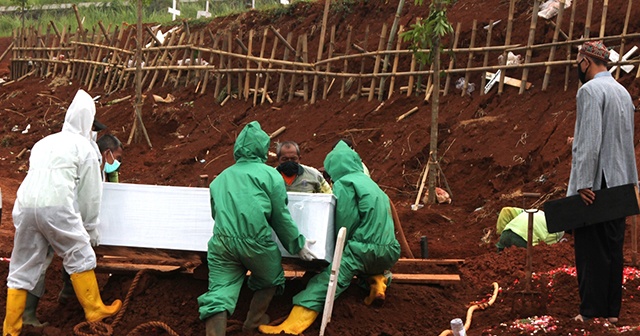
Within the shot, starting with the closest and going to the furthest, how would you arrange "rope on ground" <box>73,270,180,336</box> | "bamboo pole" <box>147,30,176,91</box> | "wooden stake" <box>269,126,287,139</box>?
1. "rope on ground" <box>73,270,180,336</box>
2. "wooden stake" <box>269,126,287,139</box>
3. "bamboo pole" <box>147,30,176,91</box>

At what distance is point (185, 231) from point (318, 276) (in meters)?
1.08

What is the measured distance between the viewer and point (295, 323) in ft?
24.5

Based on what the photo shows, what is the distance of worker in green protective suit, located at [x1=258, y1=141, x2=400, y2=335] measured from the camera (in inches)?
297

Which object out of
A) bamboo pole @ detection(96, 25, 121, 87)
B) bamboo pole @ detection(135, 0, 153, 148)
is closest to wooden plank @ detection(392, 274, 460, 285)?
bamboo pole @ detection(135, 0, 153, 148)

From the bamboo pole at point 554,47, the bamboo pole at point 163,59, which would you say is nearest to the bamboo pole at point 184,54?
the bamboo pole at point 163,59

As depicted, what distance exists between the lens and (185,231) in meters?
7.90

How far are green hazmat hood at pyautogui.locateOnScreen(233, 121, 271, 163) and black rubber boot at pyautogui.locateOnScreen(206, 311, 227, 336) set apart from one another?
1.14 metres

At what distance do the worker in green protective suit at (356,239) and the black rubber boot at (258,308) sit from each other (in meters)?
0.19

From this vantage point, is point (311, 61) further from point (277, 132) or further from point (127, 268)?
point (127, 268)

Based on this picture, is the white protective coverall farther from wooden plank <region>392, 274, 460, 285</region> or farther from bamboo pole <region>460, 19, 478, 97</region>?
bamboo pole <region>460, 19, 478, 97</region>

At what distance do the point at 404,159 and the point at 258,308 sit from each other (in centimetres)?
770

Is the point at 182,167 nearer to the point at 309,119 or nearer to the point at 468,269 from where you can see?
the point at 309,119

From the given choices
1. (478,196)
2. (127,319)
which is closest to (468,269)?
(127,319)

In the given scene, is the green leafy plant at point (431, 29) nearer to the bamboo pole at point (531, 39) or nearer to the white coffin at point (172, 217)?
the bamboo pole at point (531, 39)
